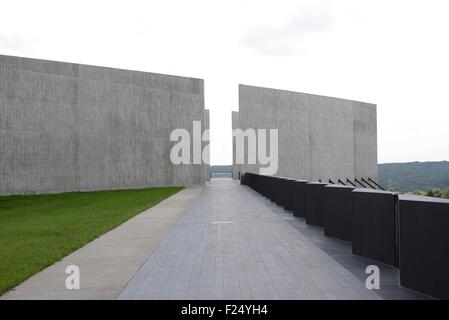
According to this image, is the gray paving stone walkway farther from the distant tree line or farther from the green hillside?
the green hillside

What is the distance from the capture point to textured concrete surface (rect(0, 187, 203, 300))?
18.9ft

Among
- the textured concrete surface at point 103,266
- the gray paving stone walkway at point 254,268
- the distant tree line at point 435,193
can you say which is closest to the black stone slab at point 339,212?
the gray paving stone walkway at point 254,268

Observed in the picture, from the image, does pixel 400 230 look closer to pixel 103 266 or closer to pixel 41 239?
pixel 103 266

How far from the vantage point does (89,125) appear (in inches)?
1271

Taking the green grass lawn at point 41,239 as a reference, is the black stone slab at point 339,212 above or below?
above

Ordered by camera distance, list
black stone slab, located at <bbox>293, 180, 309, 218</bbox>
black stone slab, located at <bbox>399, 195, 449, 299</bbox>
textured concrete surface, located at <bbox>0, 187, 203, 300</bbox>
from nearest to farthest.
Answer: black stone slab, located at <bbox>399, 195, 449, 299</bbox>, textured concrete surface, located at <bbox>0, 187, 203, 300</bbox>, black stone slab, located at <bbox>293, 180, 309, 218</bbox>

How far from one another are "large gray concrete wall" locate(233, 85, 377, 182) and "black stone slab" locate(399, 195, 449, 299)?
32839mm

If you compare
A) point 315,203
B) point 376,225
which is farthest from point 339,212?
point 315,203

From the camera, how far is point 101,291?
581 centimetres

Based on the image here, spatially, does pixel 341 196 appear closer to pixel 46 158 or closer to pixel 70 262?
pixel 70 262

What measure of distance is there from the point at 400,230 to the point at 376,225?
1.19 metres

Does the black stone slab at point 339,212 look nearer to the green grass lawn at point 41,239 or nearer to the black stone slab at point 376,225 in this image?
the black stone slab at point 376,225

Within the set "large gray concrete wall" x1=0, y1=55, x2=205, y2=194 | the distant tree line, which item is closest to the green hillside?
the distant tree line

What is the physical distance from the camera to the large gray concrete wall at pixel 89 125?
1104 inches
